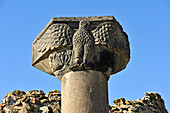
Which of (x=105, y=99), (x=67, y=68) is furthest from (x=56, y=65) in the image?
(x=105, y=99)

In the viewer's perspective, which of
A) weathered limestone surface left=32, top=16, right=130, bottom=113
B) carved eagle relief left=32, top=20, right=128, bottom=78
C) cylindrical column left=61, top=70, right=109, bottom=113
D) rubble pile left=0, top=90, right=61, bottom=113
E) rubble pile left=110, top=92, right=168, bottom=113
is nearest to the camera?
cylindrical column left=61, top=70, right=109, bottom=113

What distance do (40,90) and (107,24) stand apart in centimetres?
397

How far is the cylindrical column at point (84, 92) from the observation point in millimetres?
4872

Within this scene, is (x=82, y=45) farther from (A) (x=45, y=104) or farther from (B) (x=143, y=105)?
(B) (x=143, y=105)

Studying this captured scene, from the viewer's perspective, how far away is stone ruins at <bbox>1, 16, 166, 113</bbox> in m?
4.98

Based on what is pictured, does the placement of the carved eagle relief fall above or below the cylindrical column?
above

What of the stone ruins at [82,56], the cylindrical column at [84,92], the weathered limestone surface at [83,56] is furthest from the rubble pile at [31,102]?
the cylindrical column at [84,92]

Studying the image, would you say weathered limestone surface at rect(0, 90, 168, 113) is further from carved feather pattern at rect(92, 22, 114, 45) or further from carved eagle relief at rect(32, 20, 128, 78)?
carved feather pattern at rect(92, 22, 114, 45)

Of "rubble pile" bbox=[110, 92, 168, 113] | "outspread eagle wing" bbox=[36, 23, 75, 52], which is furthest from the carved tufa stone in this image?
"rubble pile" bbox=[110, 92, 168, 113]

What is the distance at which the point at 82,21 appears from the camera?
17.8 feet

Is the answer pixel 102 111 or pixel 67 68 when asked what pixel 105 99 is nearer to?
pixel 102 111

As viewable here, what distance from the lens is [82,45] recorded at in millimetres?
5195

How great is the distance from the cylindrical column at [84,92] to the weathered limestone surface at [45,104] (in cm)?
314

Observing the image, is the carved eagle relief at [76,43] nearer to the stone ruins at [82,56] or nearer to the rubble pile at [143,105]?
the stone ruins at [82,56]
